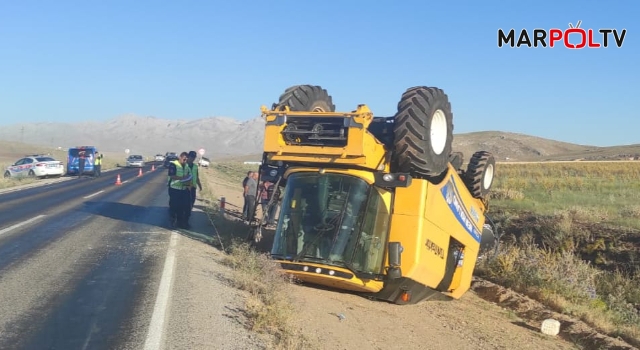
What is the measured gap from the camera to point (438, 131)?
8.67 meters

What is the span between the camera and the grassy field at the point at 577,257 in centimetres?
1089

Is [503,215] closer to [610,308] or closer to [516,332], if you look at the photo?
[610,308]

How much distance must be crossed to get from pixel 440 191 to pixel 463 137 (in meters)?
164

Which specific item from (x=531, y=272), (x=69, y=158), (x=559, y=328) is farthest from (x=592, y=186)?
(x=69, y=158)

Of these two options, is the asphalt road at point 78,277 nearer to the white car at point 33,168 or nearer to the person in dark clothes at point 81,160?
the white car at point 33,168

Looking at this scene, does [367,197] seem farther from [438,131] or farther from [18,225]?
[18,225]

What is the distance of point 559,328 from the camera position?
368 inches

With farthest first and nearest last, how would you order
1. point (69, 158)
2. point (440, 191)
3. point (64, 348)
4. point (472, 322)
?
point (69, 158) → point (472, 322) → point (440, 191) → point (64, 348)

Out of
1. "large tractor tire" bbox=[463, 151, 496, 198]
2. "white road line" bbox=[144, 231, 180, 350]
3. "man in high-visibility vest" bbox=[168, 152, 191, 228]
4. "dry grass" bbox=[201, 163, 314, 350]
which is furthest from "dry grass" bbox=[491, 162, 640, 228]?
"white road line" bbox=[144, 231, 180, 350]

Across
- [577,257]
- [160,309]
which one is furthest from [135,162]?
[160,309]

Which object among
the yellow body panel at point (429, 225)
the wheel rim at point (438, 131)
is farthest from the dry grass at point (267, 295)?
the wheel rim at point (438, 131)

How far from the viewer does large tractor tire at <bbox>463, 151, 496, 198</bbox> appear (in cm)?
1051

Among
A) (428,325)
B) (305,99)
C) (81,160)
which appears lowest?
(428,325)

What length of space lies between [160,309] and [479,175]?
6.13 meters
